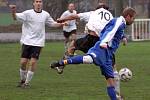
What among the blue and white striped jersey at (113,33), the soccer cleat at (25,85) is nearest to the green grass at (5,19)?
the soccer cleat at (25,85)

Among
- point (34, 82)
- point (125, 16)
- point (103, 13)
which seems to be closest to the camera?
point (125, 16)

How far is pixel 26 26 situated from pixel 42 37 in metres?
0.47

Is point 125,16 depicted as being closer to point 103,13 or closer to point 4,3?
point 103,13

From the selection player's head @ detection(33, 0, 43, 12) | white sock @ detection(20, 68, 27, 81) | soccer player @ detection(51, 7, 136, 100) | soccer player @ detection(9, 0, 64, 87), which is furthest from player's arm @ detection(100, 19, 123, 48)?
white sock @ detection(20, 68, 27, 81)

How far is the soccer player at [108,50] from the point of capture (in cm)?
1020

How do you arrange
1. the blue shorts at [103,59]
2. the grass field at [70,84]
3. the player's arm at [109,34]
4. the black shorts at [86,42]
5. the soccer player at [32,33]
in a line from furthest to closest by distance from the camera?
the soccer player at [32,33] → the black shorts at [86,42] → the grass field at [70,84] → the blue shorts at [103,59] → the player's arm at [109,34]

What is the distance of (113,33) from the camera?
10.2m

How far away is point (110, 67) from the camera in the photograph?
10391 mm

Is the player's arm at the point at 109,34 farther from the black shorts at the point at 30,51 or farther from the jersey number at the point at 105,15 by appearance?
the black shorts at the point at 30,51

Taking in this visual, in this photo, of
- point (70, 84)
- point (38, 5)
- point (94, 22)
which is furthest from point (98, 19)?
point (70, 84)

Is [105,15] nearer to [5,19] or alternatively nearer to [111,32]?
[111,32]

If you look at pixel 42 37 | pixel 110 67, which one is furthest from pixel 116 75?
pixel 42 37

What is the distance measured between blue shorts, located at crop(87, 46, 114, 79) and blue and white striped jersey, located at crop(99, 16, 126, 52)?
16cm

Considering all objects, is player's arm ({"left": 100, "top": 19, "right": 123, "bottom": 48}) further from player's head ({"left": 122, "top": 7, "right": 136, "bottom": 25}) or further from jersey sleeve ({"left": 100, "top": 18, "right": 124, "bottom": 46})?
player's head ({"left": 122, "top": 7, "right": 136, "bottom": 25})
